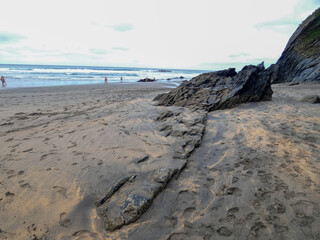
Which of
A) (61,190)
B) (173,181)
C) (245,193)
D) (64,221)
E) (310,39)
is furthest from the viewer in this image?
(310,39)

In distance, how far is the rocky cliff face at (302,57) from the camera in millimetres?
17036

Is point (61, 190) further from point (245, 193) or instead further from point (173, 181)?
point (245, 193)

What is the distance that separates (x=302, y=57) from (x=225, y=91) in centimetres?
1565

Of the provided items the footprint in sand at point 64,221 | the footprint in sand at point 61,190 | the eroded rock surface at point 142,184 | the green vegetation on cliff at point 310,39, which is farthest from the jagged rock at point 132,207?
the green vegetation on cliff at point 310,39

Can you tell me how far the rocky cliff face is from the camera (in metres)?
17.0

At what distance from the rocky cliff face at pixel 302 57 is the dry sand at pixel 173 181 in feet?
50.9

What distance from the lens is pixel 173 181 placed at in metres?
3.05

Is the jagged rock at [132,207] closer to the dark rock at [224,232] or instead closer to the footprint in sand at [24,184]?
the dark rock at [224,232]

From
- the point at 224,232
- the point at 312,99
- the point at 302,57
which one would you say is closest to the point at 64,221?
the point at 224,232

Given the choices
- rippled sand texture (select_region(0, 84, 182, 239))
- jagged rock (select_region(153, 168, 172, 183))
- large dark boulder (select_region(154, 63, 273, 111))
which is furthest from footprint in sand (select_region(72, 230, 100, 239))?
large dark boulder (select_region(154, 63, 273, 111))

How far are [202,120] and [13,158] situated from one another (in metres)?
4.62

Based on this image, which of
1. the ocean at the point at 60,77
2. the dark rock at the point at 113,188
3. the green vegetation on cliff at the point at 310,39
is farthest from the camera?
the ocean at the point at 60,77

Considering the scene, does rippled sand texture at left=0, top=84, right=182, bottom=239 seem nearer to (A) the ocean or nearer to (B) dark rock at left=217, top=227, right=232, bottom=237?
(B) dark rock at left=217, top=227, right=232, bottom=237

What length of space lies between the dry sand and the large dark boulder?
260 centimetres
